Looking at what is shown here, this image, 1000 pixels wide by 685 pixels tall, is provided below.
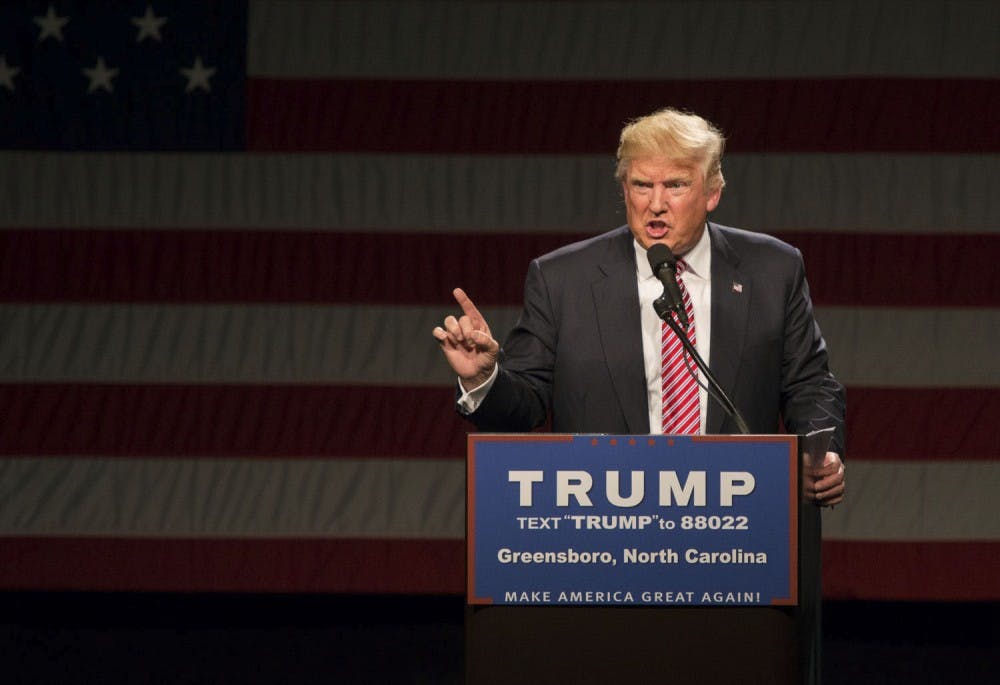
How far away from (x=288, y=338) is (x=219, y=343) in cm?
20

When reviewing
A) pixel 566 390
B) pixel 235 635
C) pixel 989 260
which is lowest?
pixel 235 635

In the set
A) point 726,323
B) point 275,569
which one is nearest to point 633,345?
point 726,323

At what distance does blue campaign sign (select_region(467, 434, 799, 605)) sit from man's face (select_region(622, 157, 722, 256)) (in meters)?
0.53

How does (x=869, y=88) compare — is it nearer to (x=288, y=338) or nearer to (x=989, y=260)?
(x=989, y=260)


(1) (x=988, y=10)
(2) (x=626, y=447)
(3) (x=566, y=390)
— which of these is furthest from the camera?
(1) (x=988, y=10)

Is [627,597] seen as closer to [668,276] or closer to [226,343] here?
[668,276]

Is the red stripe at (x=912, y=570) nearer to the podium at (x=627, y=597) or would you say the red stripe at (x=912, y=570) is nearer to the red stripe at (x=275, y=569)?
the red stripe at (x=275, y=569)

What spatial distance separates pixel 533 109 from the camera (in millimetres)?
3645

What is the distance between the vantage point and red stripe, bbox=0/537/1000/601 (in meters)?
3.62

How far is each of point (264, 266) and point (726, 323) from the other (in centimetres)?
202

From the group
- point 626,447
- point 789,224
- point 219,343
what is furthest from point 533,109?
point 626,447

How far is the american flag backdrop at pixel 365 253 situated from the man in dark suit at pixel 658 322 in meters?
1.65

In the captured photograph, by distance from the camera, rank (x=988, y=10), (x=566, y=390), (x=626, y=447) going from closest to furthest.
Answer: (x=626, y=447)
(x=566, y=390)
(x=988, y=10)

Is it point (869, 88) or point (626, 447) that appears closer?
point (626, 447)
